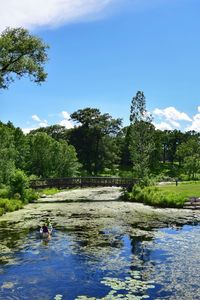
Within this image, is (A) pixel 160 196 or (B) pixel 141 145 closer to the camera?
(A) pixel 160 196

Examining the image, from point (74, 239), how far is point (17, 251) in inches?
266

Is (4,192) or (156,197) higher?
(4,192)

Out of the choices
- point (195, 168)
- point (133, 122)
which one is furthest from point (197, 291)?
point (195, 168)

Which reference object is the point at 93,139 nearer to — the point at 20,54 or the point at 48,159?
the point at 48,159

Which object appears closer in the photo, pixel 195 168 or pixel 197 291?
pixel 197 291

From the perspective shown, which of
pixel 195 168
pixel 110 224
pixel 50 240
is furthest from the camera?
pixel 195 168

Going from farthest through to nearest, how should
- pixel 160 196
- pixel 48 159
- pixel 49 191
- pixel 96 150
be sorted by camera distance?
pixel 96 150, pixel 48 159, pixel 49 191, pixel 160 196

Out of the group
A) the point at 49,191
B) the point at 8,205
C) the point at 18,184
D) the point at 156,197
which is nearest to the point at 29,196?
the point at 18,184

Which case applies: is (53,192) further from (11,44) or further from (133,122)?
(11,44)

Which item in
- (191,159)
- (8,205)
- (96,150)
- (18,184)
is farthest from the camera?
(96,150)

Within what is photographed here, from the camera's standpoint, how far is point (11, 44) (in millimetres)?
40906

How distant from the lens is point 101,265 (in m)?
29.0

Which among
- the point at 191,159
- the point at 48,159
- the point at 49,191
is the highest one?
the point at 191,159

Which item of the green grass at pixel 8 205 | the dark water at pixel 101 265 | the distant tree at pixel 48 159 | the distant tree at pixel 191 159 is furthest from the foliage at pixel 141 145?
the dark water at pixel 101 265
